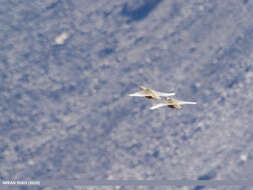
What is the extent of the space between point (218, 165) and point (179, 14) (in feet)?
51.8

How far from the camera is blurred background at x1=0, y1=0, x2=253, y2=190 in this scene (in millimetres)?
57688

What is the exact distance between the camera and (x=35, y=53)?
65250mm

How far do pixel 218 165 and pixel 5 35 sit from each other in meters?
26.3

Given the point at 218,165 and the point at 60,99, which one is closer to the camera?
the point at 218,165

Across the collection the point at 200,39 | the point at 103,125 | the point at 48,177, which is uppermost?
the point at 200,39

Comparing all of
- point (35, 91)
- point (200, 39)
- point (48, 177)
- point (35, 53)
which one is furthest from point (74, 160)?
point (200, 39)

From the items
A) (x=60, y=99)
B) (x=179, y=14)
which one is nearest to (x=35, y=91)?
(x=60, y=99)

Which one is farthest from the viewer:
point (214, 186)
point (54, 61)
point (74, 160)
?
point (54, 61)

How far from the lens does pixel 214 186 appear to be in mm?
55938

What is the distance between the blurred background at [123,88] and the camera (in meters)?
57.7

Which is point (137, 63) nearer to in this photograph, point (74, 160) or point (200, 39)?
point (200, 39)

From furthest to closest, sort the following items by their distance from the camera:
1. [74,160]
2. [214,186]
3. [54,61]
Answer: [54,61], [74,160], [214,186]

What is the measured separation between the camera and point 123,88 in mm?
61406

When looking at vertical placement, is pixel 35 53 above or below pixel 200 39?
below
